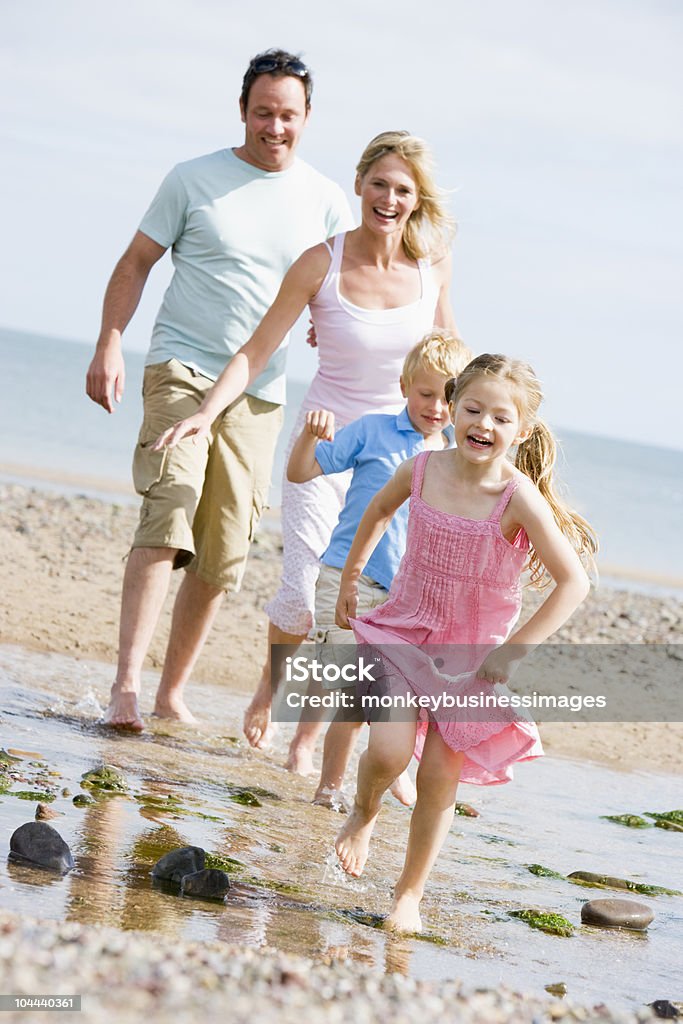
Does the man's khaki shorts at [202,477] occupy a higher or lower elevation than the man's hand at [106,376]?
lower

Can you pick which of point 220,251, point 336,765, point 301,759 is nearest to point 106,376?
point 220,251

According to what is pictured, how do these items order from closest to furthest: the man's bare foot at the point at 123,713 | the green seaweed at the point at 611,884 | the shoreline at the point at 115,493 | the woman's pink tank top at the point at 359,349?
the green seaweed at the point at 611,884 → the woman's pink tank top at the point at 359,349 → the man's bare foot at the point at 123,713 → the shoreline at the point at 115,493

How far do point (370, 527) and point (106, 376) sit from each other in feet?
5.97

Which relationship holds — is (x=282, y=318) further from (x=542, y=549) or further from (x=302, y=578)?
(x=542, y=549)

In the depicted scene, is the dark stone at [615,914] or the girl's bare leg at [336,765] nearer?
the dark stone at [615,914]

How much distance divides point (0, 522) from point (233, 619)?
362 centimetres

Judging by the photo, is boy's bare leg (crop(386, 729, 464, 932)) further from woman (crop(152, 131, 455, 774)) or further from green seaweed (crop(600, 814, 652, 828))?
green seaweed (crop(600, 814, 652, 828))

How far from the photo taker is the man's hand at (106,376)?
5.84 m

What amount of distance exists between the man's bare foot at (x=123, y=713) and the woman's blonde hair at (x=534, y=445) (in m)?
1.97

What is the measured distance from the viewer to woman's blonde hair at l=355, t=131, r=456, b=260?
5.37m

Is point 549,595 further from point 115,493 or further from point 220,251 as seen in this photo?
point 115,493

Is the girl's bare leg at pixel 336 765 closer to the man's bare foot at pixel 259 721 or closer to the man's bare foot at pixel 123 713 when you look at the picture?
the man's bare foot at pixel 259 721

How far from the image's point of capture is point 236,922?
3545 millimetres

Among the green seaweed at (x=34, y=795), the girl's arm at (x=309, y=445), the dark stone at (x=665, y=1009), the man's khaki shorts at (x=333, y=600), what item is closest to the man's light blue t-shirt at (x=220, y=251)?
the girl's arm at (x=309, y=445)
